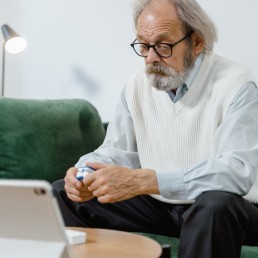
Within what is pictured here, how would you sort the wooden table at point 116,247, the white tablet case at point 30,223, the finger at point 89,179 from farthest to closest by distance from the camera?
the finger at point 89,179 < the wooden table at point 116,247 < the white tablet case at point 30,223

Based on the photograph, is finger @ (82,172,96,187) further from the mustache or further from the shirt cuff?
the mustache

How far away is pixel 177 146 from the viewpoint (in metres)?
1.94

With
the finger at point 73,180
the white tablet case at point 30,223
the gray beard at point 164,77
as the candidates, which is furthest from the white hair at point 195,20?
the white tablet case at point 30,223

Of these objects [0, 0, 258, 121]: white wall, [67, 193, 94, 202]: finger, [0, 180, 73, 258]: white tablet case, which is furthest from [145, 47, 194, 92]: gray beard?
[0, 180, 73, 258]: white tablet case

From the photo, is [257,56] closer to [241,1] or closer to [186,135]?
[241,1]

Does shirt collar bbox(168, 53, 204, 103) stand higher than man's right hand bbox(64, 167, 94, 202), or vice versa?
shirt collar bbox(168, 53, 204, 103)

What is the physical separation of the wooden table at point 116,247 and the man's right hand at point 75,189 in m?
0.22

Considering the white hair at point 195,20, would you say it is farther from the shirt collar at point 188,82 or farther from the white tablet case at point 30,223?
the white tablet case at point 30,223

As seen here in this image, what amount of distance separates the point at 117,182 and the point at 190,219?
0.23 m

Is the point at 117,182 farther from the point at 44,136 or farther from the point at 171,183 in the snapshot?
the point at 44,136

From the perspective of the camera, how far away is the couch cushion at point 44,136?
2.14 meters

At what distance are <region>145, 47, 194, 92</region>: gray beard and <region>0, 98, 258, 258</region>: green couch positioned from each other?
1.66 ft

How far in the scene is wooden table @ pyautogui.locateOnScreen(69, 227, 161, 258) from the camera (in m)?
1.32

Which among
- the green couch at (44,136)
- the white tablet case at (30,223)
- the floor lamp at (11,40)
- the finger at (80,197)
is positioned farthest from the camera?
the floor lamp at (11,40)
